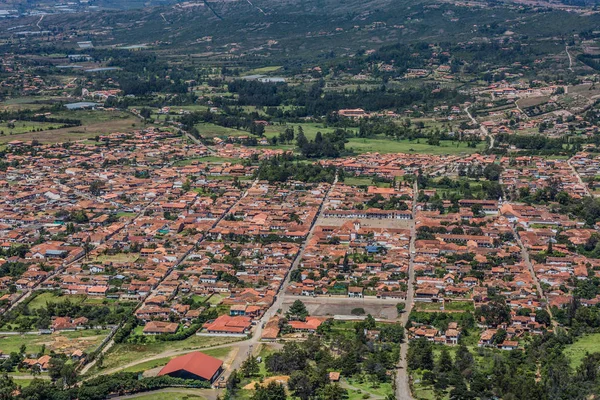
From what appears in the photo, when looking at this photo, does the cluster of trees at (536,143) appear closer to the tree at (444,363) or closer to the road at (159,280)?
the road at (159,280)

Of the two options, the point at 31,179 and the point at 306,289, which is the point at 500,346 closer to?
the point at 306,289

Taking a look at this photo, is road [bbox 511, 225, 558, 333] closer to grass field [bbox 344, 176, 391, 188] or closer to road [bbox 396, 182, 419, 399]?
road [bbox 396, 182, 419, 399]

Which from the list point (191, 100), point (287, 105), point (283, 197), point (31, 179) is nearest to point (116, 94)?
point (191, 100)

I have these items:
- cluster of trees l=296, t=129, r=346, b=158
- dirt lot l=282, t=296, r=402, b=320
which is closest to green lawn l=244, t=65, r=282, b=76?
cluster of trees l=296, t=129, r=346, b=158

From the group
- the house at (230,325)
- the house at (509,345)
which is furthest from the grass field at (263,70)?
the house at (509,345)

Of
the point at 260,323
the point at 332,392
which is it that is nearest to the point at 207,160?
the point at 260,323

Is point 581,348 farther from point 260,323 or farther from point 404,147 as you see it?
point 404,147
